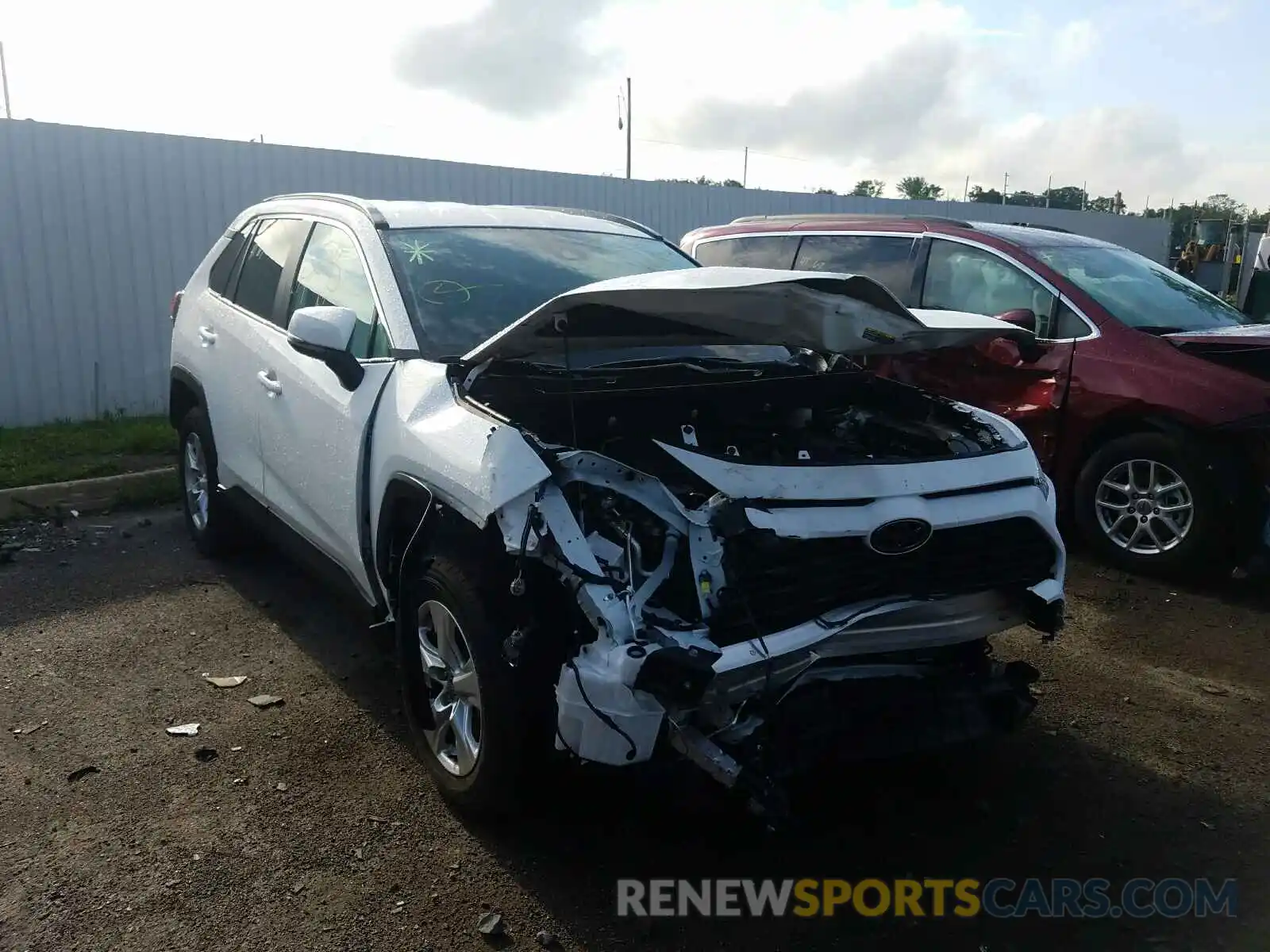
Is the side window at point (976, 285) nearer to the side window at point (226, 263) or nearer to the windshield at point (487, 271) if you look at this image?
the windshield at point (487, 271)

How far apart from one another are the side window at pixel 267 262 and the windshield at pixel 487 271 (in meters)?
0.89

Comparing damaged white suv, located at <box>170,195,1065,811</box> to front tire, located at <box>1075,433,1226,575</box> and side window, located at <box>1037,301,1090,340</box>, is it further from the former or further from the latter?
side window, located at <box>1037,301,1090,340</box>

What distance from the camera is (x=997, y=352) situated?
607cm

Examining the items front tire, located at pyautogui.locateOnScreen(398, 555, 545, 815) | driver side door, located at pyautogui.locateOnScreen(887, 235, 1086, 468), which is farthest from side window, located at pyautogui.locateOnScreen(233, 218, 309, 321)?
driver side door, located at pyautogui.locateOnScreen(887, 235, 1086, 468)

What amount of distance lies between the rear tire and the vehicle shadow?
6.62 feet

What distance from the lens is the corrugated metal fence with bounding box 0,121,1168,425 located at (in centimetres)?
873

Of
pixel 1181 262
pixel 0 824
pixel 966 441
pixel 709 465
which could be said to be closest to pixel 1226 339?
pixel 966 441

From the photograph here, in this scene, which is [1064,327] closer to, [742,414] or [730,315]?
[742,414]

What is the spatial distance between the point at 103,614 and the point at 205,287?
177 centimetres

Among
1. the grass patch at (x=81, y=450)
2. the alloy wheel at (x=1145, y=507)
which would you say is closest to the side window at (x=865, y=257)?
the alloy wheel at (x=1145, y=507)

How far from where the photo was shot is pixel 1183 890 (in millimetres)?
2947

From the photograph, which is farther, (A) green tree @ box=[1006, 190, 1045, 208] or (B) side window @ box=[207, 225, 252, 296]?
(A) green tree @ box=[1006, 190, 1045, 208]

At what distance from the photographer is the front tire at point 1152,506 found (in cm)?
528

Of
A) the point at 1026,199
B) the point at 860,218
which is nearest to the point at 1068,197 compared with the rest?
the point at 1026,199
